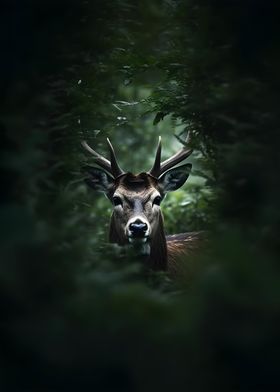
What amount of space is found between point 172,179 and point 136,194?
2.41 feet

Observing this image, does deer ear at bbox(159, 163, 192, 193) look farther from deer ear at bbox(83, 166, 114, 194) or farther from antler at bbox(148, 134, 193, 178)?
deer ear at bbox(83, 166, 114, 194)

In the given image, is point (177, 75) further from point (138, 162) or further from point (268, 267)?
point (138, 162)

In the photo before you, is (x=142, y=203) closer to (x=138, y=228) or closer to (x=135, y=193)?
(x=135, y=193)

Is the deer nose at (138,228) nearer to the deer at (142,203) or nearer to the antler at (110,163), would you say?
the deer at (142,203)

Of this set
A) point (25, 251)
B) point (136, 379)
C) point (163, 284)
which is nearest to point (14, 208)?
point (25, 251)

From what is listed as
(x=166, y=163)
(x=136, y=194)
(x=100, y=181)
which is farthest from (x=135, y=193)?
(x=166, y=163)

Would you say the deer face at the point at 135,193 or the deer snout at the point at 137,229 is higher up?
the deer face at the point at 135,193

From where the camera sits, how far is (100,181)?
8.81 meters

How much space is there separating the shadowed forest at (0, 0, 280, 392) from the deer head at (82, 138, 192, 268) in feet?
7.78

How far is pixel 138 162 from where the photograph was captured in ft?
40.7

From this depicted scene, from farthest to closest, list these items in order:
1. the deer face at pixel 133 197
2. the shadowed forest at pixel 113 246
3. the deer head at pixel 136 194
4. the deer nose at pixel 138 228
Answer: the deer face at pixel 133 197, the deer head at pixel 136 194, the deer nose at pixel 138 228, the shadowed forest at pixel 113 246

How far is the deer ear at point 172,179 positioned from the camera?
29.3 ft

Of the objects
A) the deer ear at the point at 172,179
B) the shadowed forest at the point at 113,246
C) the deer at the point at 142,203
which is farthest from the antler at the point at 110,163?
the shadowed forest at the point at 113,246

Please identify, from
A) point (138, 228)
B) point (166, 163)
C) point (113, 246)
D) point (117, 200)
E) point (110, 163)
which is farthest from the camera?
point (166, 163)
